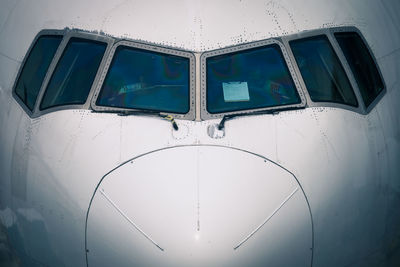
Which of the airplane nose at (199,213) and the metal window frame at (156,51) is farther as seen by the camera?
the metal window frame at (156,51)

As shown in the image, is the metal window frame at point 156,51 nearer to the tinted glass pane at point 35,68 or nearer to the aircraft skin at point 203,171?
the aircraft skin at point 203,171

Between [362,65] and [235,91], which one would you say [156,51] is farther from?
[362,65]

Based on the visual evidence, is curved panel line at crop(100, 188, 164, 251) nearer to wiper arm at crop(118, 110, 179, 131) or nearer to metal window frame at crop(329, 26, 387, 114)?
wiper arm at crop(118, 110, 179, 131)

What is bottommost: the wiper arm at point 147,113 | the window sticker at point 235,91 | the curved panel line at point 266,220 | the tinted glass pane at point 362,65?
the curved panel line at point 266,220

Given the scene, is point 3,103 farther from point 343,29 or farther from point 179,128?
point 343,29

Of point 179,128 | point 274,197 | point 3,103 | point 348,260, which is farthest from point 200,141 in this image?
point 3,103

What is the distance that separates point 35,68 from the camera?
9727 millimetres

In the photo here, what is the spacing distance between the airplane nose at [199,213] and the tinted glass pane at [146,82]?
30.6 inches

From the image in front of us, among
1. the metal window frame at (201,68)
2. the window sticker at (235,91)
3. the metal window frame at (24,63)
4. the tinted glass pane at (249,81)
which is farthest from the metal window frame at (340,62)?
the metal window frame at (24,63)

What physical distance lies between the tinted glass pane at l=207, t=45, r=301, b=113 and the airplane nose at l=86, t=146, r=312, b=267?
763mm

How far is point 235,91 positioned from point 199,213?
1.70 metres

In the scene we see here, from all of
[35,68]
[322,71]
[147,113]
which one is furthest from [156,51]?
[322,71]

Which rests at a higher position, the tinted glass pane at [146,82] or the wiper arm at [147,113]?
the tinted glass pane at [146,82]

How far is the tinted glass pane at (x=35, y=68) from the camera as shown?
952 centimetres
